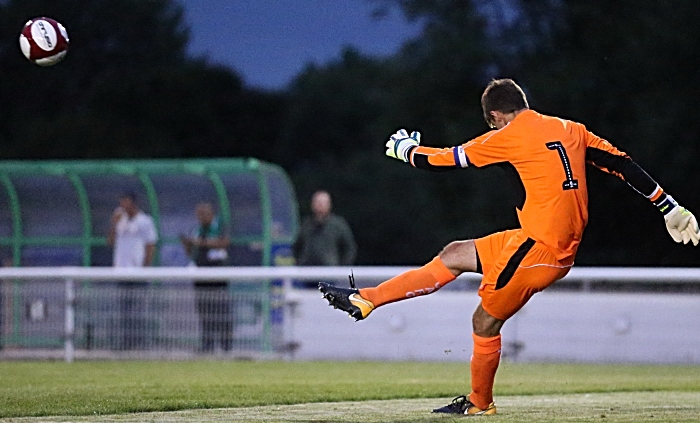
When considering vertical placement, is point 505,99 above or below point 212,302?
above

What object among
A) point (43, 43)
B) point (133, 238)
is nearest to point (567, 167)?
point (43, 43)

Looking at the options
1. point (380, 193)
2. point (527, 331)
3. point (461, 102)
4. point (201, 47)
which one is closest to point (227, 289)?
point (527, 331)

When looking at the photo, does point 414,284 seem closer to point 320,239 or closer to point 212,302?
point 212,302

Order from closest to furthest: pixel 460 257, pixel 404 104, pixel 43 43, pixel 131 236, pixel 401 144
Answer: pixel 460 257 < pixel 401 144 < pixel 43 43 < pixel 131 236 < pixel 404 104

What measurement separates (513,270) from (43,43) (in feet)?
18.0

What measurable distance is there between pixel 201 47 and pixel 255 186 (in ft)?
201

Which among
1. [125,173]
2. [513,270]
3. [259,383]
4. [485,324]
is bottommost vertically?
[259,383]

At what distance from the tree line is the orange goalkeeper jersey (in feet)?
75.2

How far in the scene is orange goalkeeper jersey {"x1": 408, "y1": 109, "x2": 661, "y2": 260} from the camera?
26.9 feet

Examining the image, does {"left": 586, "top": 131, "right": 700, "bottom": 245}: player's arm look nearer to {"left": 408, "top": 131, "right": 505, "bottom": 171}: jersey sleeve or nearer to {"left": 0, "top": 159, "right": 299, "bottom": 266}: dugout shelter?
{"left": 408, "top": 131, "right": 505, "bottom": 171}: jersey sleeve

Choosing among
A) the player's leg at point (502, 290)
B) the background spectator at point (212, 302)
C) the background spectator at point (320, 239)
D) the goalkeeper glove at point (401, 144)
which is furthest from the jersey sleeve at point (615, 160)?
the background spectator at point (320, 239)

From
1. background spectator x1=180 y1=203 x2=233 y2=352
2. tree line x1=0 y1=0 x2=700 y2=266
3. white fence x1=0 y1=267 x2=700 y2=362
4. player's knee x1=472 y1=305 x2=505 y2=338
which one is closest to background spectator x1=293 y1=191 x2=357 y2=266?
white fence x1=0 y1=267 x2=700 y2=362

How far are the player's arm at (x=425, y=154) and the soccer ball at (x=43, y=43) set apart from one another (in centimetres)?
425

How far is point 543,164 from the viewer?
27.0 feet
